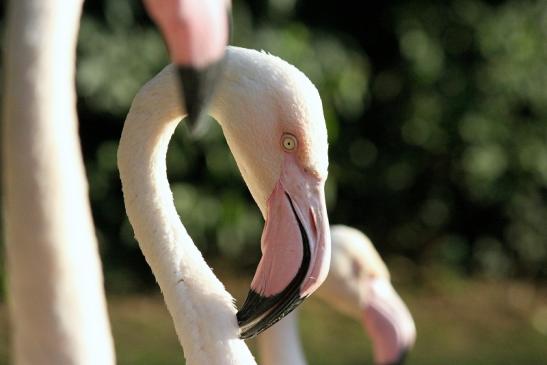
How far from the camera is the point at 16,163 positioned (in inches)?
82.5

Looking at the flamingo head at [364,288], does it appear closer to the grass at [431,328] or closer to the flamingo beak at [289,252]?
the flamingo beak at [289,252]

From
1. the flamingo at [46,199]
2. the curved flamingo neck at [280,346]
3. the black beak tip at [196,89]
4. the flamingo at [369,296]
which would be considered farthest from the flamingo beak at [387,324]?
the black beak tip at [196,89]

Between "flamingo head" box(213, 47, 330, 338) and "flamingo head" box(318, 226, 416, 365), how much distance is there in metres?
1.94

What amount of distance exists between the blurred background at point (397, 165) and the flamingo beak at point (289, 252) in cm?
427

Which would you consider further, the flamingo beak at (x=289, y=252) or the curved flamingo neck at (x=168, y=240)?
the curved flamingo neck at (x=168, y=240)

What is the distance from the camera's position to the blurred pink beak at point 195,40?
1.71 m

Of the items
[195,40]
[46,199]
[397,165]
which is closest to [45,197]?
[46,199]

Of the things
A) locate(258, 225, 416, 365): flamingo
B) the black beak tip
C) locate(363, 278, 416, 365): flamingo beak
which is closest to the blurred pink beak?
the black beak tip

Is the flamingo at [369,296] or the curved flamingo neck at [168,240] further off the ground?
the curved flamingo neck at [168,240]

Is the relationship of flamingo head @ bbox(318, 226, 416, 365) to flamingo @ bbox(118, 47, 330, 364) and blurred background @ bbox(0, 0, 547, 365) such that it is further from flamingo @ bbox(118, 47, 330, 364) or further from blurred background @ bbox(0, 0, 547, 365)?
blurred background @ bbox(0, 0, 547, 365)

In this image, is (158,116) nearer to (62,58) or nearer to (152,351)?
(62,58)

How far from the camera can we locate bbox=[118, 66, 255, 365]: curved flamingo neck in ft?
7.72

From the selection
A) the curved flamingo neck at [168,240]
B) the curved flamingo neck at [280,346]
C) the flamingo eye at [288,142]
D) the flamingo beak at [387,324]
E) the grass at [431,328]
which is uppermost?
the flamingo eye at [288,142]

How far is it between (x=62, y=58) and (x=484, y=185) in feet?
19.3
